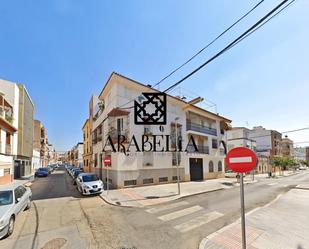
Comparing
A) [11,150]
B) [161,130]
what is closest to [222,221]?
[161,130]

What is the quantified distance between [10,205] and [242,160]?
8391 millimetres

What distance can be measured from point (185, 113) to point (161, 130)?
4.94 meters

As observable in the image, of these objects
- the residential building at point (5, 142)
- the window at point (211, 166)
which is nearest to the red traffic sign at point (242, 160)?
the residential building at point (5, 142)

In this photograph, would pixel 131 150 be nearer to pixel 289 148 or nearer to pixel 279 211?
pixel 279 211

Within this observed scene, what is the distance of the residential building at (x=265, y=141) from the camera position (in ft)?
183

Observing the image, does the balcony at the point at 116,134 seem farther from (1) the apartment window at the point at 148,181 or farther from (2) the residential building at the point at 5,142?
(2) the residential building at the point at 5,142

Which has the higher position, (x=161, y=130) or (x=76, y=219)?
(x=161, y=130)

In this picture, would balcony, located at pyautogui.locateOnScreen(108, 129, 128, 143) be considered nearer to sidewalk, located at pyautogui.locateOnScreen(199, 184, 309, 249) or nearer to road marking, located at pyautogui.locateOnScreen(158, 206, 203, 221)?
road marking, located at pyautogui.locateOnScreen(158, 206, 203, 221)

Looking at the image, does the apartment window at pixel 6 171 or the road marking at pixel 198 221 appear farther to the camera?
the apartment window at pixel 6 171

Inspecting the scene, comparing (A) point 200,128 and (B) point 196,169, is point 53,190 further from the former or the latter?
(A) point 200,128

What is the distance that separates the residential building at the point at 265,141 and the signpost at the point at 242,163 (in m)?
59.5

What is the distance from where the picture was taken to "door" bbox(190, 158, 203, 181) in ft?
76.4

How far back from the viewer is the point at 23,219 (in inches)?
324

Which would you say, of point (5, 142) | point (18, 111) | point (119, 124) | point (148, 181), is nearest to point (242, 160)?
point (119, 124)
